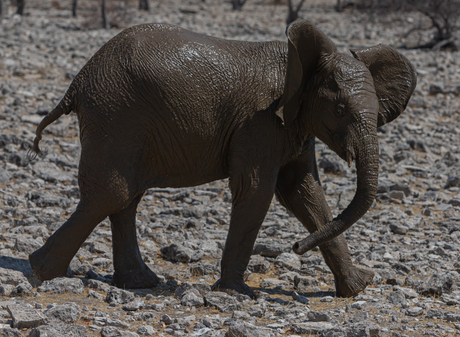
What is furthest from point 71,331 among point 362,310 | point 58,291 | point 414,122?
point 414,122

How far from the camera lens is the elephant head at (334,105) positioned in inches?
205

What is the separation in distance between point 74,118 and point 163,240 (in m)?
5.53

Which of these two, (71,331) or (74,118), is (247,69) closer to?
(71,331)

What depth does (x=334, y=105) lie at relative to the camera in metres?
5.37

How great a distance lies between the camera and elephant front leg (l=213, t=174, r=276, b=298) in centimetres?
558

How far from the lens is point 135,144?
5.48m

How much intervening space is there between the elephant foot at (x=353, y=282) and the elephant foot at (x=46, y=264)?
237 cm

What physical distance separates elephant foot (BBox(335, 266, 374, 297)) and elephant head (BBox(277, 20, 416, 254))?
0.93 meters

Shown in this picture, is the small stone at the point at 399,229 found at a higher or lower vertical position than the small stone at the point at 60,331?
higher

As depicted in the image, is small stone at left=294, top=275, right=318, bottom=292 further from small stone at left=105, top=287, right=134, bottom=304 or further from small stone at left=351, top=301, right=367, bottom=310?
small stone at left=105, top=287, right=134, bottom=304

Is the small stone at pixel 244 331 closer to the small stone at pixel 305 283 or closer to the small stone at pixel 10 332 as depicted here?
the small stone at pixel 10 332

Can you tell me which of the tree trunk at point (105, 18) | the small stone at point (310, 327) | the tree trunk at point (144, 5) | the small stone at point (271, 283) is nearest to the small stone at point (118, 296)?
the small stone at point (310, 327)

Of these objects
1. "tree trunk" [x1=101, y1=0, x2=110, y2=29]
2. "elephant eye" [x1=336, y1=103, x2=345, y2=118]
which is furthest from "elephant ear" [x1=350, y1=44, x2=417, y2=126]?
"tree trunk" [x1=101, y1=0, x2=110, y2=29]

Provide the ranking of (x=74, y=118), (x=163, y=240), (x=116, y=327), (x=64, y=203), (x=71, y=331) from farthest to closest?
(x=74, y=118)
(x=64, y=203)
(x=163, y=240)
(x=116, y=327)
(x=71, y=331)
